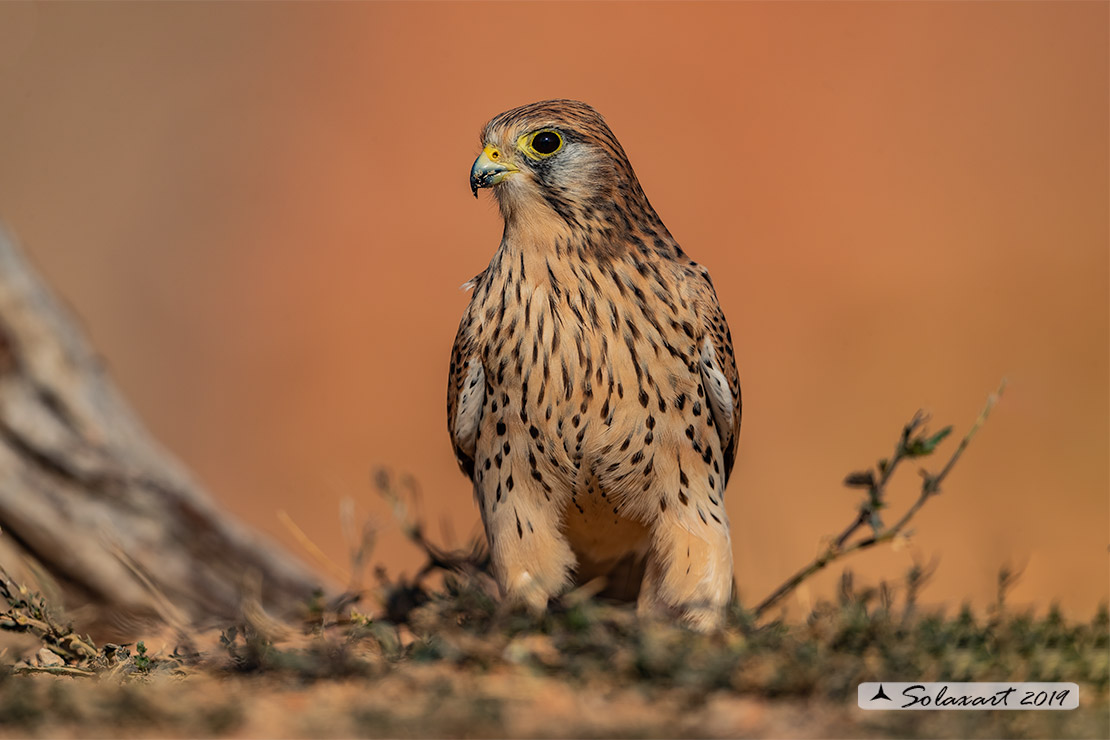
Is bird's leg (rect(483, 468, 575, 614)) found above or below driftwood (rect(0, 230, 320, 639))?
below

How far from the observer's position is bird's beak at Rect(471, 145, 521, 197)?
4.00 metres

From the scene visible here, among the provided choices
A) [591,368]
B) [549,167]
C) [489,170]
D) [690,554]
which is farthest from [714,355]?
[489,170]

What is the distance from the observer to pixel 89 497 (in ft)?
17.7

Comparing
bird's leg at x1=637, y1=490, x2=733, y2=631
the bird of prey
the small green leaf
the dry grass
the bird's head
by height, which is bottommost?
the dry grass

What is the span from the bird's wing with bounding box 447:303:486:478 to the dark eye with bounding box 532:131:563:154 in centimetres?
69

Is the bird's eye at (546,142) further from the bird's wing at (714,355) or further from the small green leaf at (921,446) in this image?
the small green leaf at (921,446)

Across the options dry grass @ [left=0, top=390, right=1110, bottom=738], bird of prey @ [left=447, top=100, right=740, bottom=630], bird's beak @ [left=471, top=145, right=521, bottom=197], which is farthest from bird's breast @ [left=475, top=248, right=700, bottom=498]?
dry grass @ [left=0, top=390, right=1110, bottom=738]

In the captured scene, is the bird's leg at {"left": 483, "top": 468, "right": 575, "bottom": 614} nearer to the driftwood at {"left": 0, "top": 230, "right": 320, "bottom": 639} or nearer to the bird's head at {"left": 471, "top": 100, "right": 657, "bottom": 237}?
the bird's head at {"left": 471, "top": 100, "right": 657, "bottom": 237}

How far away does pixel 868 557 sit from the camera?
8680mm

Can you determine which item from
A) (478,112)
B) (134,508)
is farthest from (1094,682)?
(478,112)

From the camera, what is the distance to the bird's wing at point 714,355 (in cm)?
402

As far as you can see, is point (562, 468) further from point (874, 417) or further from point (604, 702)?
point (874, 417)

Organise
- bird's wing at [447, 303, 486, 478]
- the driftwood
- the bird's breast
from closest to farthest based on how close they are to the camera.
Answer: the bird's breast, bird's wing at [447, 303, 486, 478], the driftwood

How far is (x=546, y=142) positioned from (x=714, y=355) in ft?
3.37
